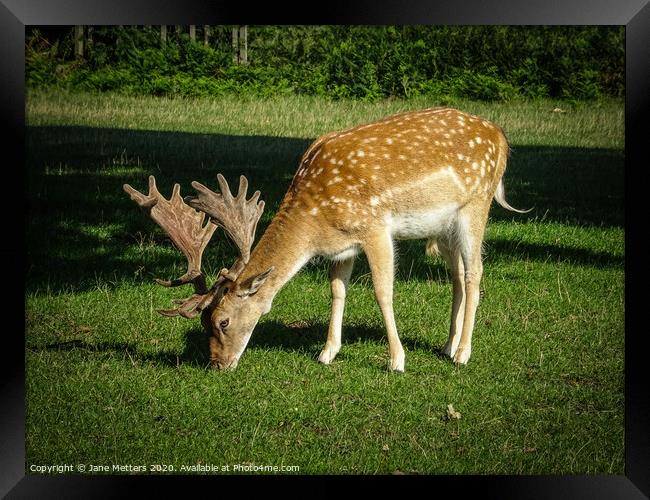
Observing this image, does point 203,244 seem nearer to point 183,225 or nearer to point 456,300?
point 183,225

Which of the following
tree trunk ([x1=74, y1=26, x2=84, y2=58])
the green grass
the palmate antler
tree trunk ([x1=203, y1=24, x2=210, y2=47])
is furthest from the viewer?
tree trunk ([x1=74, y1=26, x2=84, y2=58])

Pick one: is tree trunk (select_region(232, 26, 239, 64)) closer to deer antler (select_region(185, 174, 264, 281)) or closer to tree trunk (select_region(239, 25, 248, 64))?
tree trunk (select_region(239, 25, 248, 64))

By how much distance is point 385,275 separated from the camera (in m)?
5.68

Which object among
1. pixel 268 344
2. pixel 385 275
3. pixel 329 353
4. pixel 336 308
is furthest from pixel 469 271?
pixel 268 344

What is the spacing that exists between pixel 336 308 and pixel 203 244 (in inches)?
33.8

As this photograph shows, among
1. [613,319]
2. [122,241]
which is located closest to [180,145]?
[122,241]

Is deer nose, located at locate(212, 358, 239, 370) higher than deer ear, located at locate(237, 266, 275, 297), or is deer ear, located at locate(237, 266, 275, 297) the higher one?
deer ear, located at locate(237, 266, 275, 297)

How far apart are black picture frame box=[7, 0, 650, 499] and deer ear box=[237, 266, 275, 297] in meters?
1.04

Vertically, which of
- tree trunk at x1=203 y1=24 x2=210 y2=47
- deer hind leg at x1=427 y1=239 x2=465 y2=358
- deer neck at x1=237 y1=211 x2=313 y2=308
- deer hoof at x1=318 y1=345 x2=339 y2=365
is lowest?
deer hoof at x1=318 y1=345 x2=339 y2=365

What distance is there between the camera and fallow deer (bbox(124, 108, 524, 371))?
5.55 metres

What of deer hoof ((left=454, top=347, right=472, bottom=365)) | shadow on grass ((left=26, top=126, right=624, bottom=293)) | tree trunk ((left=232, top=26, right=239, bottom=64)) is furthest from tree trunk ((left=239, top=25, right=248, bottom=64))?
deer hoof ((left=454, top=347, right=472, bottom=365))

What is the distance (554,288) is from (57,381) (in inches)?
132

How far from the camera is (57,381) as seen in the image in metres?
5.64

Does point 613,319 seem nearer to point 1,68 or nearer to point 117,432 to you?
point 117,432
